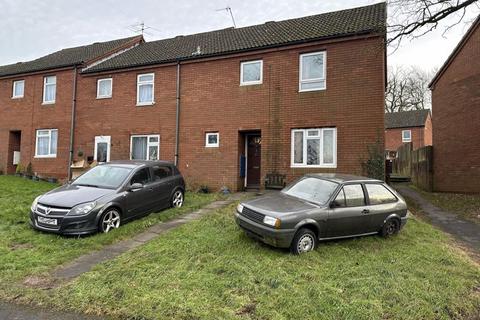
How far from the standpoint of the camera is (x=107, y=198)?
727cm

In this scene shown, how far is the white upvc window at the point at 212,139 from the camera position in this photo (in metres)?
13.8

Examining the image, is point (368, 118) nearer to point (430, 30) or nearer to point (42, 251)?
point (430, 30)

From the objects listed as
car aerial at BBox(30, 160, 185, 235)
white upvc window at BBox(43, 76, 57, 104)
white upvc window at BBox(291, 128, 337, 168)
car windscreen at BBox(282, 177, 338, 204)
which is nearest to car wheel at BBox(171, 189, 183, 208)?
car aerial at BBox(30, 160, 185, 235)

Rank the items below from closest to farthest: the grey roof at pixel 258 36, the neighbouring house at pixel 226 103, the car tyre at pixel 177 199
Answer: the car tyre at pixel 177 199
the neighbouring house at pixel 226 103
the grey roof at pixel 258 36

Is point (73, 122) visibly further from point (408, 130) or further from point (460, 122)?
point (408, 130)

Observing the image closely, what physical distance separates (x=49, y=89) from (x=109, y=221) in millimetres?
13739

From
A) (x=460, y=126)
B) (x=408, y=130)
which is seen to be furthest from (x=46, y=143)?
(x=408, y=130)

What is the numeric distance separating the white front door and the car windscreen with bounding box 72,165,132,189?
24.6ft

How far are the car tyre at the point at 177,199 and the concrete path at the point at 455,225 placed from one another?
24.1 feet

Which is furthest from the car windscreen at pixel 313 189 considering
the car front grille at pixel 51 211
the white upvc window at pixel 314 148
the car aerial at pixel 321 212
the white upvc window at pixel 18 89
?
the white upvc window at pixel 18 89

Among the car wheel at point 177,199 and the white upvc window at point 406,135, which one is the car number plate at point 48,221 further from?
the white upvc window at point 406,135

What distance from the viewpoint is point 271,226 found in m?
5.71

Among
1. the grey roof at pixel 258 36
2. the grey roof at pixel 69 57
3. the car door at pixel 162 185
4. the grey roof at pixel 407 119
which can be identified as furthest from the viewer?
the grey roof at pixel 407 119

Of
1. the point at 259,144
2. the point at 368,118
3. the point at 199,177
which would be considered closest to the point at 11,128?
the point at 199,177
